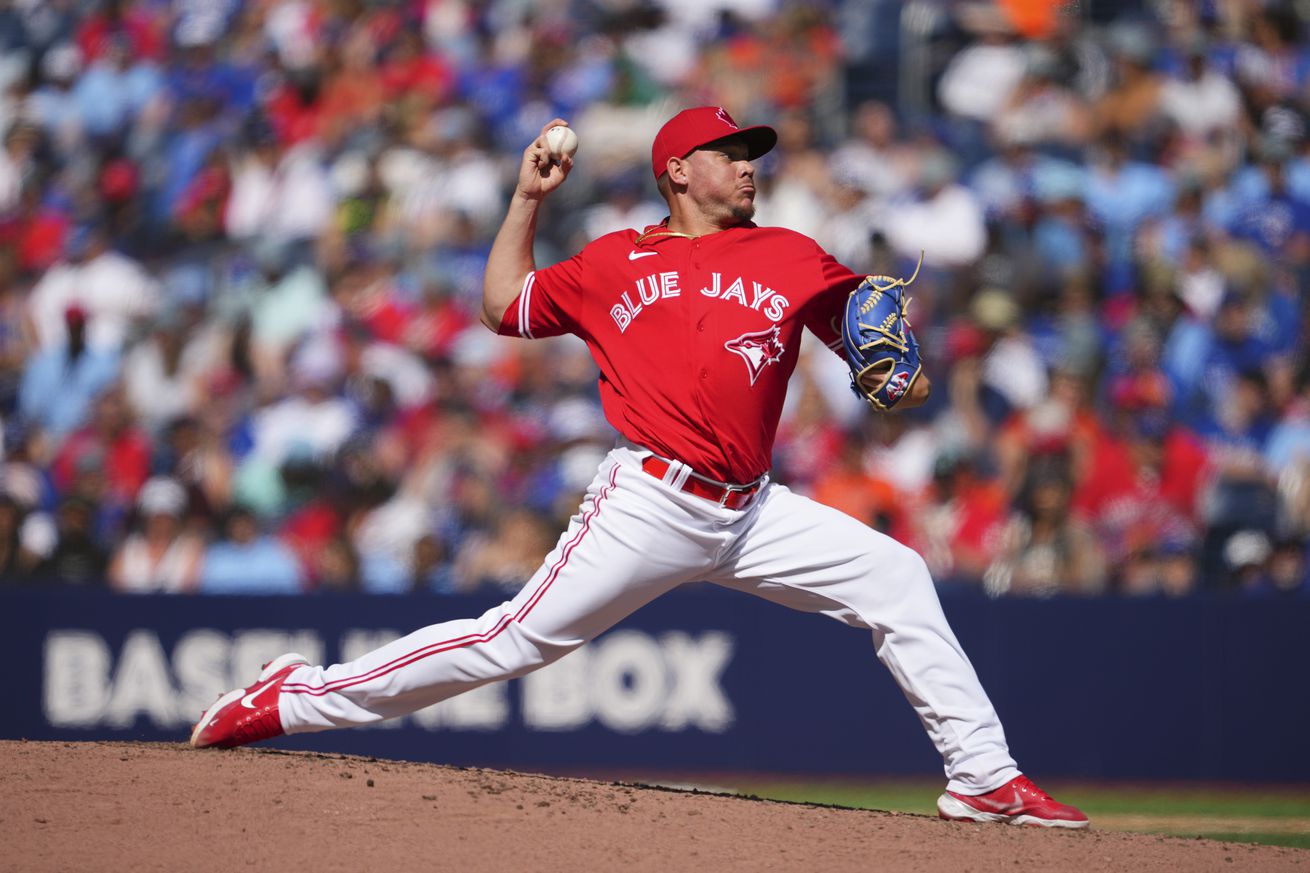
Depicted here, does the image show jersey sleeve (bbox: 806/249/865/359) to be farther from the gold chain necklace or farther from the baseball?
the baseball

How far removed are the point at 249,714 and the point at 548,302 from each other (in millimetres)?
1508

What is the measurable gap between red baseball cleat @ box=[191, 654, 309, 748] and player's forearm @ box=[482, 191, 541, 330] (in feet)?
3.96

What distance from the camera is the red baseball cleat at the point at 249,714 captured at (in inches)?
182

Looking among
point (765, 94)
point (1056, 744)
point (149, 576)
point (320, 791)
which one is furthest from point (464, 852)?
point (765, 94)

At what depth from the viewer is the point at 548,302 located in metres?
4.61

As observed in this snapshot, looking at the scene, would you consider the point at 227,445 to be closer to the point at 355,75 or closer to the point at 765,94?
the point at 355,75

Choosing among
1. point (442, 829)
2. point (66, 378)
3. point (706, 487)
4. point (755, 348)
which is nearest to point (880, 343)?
point (755, 348)

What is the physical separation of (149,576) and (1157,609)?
5379 mm

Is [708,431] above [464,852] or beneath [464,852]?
above

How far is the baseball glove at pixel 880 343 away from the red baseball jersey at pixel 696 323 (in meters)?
0.09

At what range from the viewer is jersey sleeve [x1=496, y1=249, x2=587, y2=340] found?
4.57m

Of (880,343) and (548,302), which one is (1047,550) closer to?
(880,343)

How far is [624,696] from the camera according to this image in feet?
26.5

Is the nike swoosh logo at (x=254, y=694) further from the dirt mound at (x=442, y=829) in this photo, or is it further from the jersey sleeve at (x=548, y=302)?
the jersey sleeve at (x=548, y=302)
